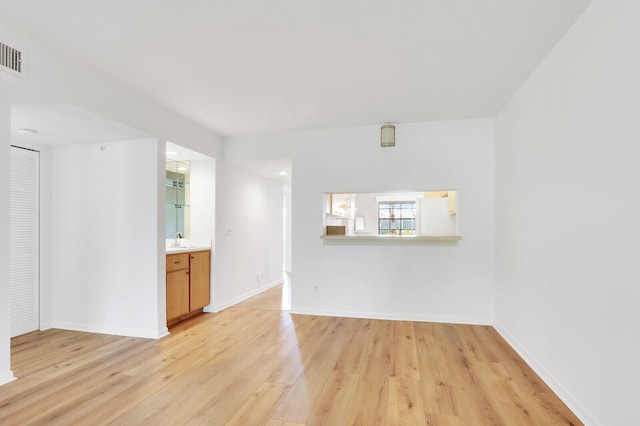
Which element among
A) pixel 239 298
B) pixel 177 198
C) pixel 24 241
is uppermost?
pixel 177 198

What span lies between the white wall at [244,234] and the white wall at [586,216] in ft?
11.8

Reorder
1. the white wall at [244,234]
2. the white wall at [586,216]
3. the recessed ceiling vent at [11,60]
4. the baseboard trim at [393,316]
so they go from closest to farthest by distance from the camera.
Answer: the white wall at [586,216] < the recessed ceiling vent at [11,60] < the baseboard trim at [393,316] < the white wall at [244,234]

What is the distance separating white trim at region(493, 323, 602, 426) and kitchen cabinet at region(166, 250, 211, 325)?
3.58 metres

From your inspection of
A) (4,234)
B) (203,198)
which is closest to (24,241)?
(4,234)

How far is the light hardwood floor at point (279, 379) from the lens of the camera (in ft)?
6.60

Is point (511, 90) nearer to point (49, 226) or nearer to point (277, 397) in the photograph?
point (277, 397)

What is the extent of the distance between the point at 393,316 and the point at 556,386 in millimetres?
1969

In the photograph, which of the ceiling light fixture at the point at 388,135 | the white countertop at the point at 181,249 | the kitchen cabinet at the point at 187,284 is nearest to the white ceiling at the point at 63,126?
the white countertop at the point at 181,249

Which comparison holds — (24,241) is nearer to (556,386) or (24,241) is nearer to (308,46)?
(308,46)

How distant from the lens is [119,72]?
8.96 ft

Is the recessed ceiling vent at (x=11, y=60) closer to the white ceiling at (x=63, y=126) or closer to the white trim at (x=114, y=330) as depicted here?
the white ceiling at (x=63, y=126)

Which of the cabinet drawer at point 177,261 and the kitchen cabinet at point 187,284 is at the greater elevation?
the cabinet drawer at point 177,261

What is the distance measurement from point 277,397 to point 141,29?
2627mm

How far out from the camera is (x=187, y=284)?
156 inches
